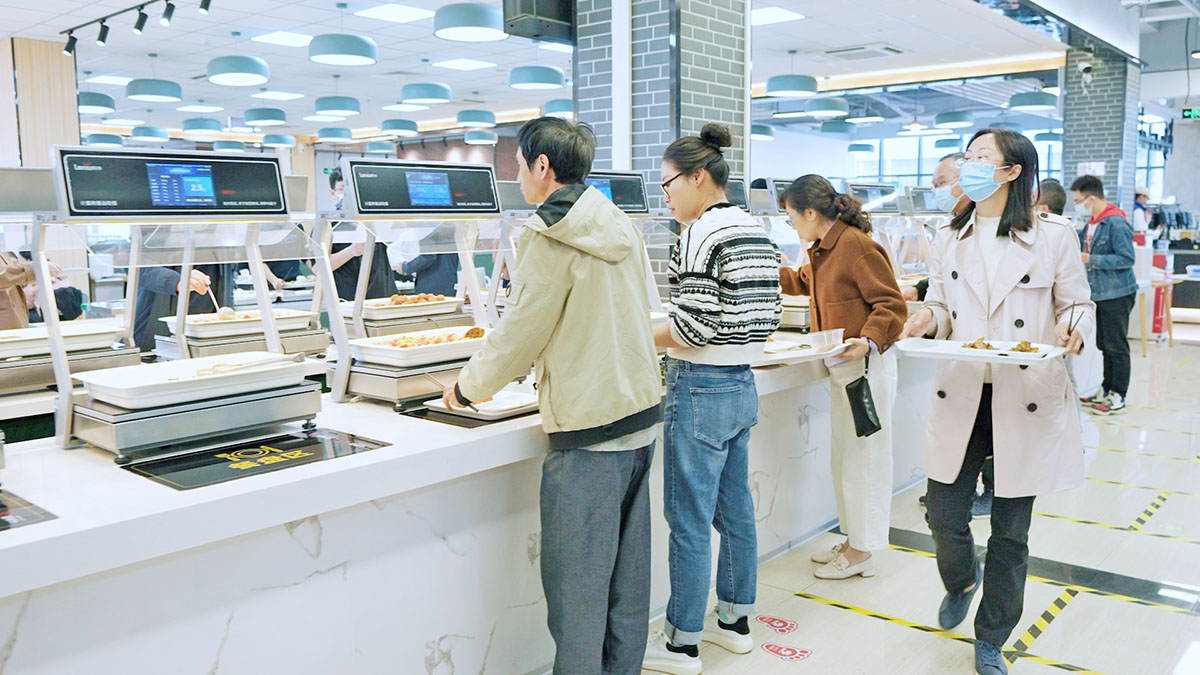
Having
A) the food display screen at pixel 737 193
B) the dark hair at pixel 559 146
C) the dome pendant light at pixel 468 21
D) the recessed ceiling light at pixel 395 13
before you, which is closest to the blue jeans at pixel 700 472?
the dark hair at pixel 559 146

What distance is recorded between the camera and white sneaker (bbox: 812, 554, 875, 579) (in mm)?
3572

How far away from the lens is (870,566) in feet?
11.9

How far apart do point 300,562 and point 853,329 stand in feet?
7.12

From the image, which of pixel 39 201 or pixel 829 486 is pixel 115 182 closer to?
pixel 39 201

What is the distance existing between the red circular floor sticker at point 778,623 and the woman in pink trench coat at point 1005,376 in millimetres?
621

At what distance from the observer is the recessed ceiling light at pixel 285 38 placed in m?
10.1

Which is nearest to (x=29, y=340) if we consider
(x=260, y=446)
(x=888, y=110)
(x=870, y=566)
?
(x=260, y=446)

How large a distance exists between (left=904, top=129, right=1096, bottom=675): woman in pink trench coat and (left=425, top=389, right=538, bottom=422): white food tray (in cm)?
123

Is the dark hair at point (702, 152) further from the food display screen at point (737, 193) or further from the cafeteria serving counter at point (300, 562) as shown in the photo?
the food display screen at point (737, 193)

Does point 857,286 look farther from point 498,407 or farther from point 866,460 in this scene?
point 498,407

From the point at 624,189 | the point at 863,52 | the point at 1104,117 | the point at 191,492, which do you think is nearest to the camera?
the point at 191,492

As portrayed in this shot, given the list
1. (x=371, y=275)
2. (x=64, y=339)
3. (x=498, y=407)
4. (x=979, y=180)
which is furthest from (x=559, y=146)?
(x=371, y=275)

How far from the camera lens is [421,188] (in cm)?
291

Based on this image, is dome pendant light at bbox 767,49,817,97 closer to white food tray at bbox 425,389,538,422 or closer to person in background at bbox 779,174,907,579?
person in background at bbox 779,174,907,579
